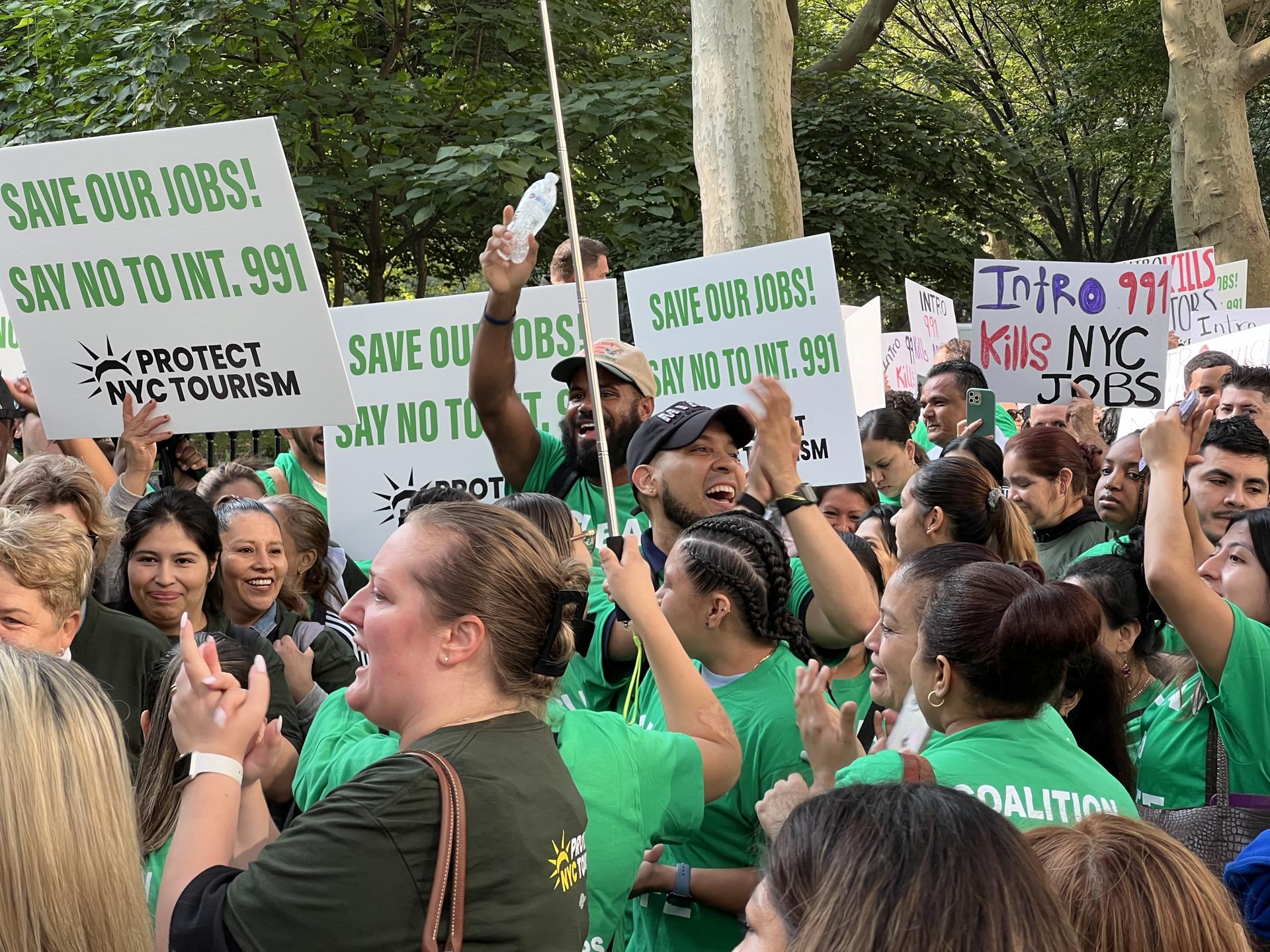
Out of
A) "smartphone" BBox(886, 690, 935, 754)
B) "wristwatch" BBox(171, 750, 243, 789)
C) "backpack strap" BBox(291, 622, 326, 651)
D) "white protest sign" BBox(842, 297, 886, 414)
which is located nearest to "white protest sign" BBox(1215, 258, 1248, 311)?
"white protest sign" BBox(842, 297, 886, 414)

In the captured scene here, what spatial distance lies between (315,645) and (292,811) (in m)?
1.19

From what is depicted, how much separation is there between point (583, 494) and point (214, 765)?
271cm

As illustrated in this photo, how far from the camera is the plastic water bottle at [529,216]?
4.22 metres

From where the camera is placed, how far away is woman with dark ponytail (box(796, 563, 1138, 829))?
2.42 metres

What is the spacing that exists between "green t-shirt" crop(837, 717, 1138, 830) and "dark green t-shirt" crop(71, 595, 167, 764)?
1.91 meters

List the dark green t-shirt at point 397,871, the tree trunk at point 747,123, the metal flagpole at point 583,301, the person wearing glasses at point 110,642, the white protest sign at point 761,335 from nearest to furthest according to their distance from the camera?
the dark green t-shirt at point 397,871 → the person wearing glasses at point 110,642 → the metal flagpole at point 583,301 → the white protest sign at point 761,335 → the tree trunk at point 747,123

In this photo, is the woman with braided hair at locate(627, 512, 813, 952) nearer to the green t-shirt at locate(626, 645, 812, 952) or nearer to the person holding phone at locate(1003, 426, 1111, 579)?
the green t-shirt at locate(626, 645, 812, 952)

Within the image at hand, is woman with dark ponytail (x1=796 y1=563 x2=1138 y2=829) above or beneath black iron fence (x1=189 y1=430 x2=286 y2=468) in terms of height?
above

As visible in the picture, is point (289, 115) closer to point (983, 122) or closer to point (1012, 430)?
point (1012, 430)

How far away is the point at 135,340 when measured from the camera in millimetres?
4703

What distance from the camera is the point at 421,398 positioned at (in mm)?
5227

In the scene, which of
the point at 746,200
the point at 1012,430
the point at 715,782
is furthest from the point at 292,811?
the point at 746,200

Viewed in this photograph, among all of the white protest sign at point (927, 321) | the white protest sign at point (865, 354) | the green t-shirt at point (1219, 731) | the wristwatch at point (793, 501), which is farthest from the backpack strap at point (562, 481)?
the white protest sign at point (927, 321)

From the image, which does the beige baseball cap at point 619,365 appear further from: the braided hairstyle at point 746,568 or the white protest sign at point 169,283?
the braided hairstyle at point 746,568
